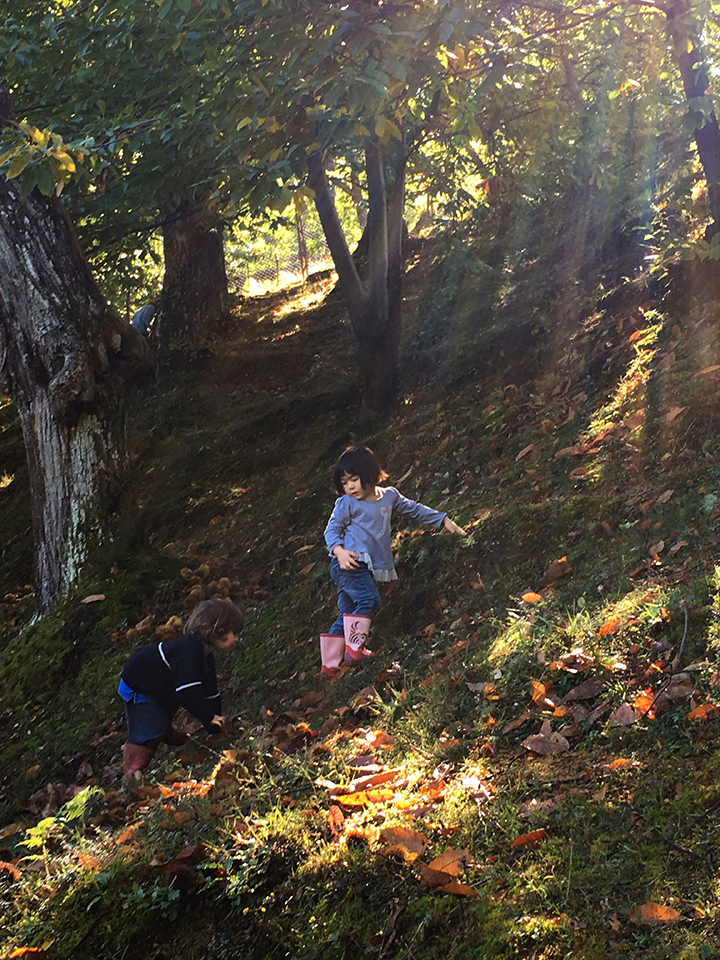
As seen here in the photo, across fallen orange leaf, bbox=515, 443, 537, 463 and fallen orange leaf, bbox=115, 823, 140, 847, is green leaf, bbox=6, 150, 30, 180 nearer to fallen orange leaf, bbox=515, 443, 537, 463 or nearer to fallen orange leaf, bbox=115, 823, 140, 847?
fallen orange leaf, bbox=115, 823, 140, 847

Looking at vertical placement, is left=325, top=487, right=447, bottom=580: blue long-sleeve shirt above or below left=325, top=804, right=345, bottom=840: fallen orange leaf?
above

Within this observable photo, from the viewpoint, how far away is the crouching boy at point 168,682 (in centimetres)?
470

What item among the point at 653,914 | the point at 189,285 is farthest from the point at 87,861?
the point at 189,285

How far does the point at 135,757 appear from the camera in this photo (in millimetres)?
4797

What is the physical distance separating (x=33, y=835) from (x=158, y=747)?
198cm

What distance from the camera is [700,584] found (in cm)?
378

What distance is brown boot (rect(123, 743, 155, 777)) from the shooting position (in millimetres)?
4758

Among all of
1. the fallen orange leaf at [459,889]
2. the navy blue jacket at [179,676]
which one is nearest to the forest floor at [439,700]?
the fallen orange leaf at [459,889]

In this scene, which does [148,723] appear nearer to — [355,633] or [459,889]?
[355,633]

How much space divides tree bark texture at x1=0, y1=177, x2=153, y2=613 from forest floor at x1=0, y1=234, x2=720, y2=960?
428mm

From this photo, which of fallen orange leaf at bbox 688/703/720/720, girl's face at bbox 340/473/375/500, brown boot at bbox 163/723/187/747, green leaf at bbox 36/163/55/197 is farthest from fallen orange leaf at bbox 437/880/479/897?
green leaf at bbox 36/163/55/197

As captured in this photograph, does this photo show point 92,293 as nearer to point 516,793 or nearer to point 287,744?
point 287,744

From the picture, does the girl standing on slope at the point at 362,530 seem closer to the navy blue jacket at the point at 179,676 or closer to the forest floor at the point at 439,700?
the forest floor at the point at 439,700

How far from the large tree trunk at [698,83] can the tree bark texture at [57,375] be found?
5585mm
